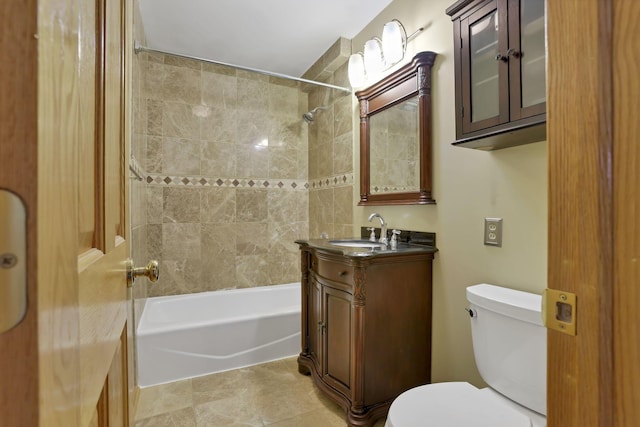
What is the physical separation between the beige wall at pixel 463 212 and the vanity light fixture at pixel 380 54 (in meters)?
0.06

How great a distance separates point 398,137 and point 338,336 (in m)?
1.25

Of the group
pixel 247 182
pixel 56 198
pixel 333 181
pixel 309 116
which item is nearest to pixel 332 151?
pixel 333 181

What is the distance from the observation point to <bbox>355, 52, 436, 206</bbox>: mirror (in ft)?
5.76

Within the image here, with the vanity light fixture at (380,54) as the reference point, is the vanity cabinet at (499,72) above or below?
below

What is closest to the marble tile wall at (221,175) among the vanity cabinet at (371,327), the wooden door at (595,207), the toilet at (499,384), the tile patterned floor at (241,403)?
the tile patterned floor at (241,403)

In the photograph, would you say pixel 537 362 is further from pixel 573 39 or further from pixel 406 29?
pixel 406 29

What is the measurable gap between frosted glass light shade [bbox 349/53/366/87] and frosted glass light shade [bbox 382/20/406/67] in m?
0.32

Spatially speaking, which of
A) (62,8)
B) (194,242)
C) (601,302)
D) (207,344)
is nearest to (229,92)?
(194,242)

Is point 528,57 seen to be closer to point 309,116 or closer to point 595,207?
A: point 595,207

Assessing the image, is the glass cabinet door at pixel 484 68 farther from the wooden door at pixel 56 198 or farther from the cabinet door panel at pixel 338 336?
the wooden door at pixel 56 198

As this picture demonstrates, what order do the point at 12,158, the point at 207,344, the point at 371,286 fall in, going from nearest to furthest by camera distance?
the point at 12,158 < the point at 371,286 < the point at 207,344

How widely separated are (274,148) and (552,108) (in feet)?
9.16

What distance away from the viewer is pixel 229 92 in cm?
291

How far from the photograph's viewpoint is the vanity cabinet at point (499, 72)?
1.11 m
